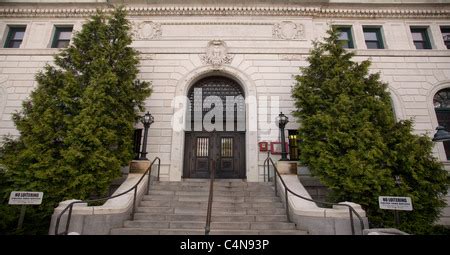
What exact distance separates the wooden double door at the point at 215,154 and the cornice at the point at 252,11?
694 cm

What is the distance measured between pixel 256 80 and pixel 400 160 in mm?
6985

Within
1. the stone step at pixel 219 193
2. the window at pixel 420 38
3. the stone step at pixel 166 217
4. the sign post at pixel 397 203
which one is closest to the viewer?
the sign post at pixel 397 203

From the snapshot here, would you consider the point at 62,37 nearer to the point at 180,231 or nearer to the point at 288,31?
the point at 288,31

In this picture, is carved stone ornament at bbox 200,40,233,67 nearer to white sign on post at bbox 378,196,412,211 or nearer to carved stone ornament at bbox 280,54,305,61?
carved stone ornament at bbox 280,54,305,61

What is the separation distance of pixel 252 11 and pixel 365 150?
9568 millimetres

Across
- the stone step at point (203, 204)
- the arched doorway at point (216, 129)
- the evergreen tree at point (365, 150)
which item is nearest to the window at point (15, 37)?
the arched doorway at point (216, 129)

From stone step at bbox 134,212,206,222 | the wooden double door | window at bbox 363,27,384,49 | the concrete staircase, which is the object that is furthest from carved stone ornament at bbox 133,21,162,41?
window at bbox 363,27,384,49

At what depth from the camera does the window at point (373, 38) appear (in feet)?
42.8

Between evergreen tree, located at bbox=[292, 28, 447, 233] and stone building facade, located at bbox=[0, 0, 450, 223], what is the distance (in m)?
2.77

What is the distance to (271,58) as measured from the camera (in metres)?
12.3

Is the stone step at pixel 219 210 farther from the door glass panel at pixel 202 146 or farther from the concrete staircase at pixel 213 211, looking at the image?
the door glass panel at pixel 202 146

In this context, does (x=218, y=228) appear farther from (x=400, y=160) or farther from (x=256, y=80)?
(x=256, y=80)

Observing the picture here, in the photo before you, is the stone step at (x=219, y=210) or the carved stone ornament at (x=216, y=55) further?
the carved stone ornament at (x=216, y=55)

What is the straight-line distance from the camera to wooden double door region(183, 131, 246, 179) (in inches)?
447
